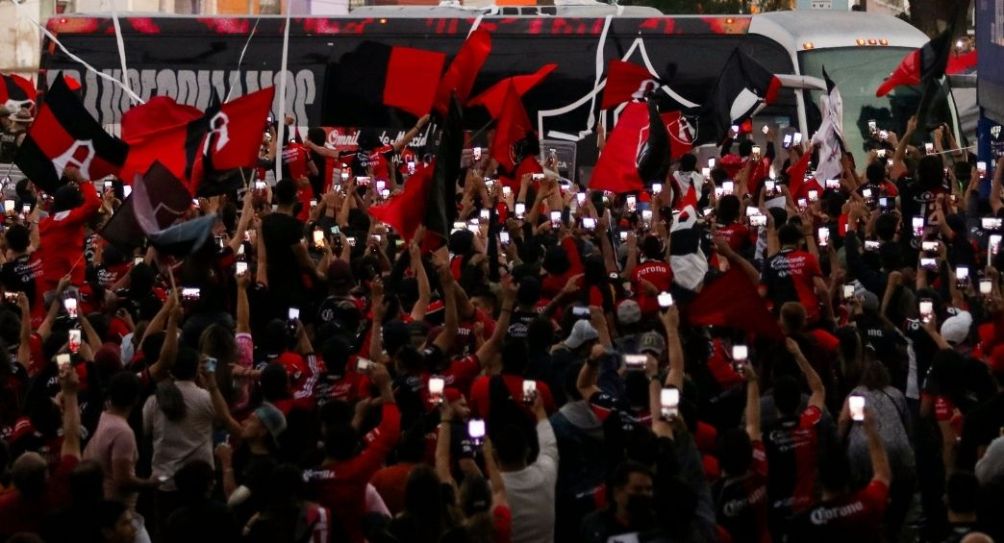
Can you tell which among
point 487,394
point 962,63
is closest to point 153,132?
point 487,394

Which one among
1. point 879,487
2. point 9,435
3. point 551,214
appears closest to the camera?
point 879,487

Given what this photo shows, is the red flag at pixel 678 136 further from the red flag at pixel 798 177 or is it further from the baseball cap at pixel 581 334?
the baseball cap at pixel 581 334

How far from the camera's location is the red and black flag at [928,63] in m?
18.4

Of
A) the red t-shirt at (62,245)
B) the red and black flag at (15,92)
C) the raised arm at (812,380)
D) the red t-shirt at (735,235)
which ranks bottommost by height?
the red and black flag at (15,92)

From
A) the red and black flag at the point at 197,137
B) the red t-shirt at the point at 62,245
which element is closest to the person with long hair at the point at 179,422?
the red t-shirt at the point at 62,245

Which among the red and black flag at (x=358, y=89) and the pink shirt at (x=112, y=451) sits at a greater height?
the pink shirt at (x=112, y=451)

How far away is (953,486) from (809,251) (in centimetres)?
551

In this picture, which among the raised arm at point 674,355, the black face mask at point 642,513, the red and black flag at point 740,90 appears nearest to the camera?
the black face mask at point 642,513

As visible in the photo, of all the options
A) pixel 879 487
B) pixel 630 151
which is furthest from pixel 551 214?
pixel 879 487

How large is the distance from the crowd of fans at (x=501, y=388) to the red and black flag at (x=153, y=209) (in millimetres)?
233

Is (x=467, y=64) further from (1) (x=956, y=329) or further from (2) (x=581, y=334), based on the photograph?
(2) (x=581, y=334)

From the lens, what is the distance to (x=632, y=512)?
24.0 ft

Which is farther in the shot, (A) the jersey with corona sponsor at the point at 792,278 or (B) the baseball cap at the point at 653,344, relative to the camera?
(A) the jersey with corona sponsor at the point at 792,278

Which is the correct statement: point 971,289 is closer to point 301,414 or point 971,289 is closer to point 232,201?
point 301,414
